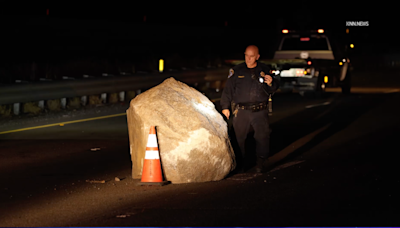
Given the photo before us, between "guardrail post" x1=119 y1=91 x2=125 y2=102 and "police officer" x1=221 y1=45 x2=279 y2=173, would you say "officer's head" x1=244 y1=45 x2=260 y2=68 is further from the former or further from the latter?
"guardrail post" x1=119 y1=91 x2=125 y2=102

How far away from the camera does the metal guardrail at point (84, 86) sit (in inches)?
642

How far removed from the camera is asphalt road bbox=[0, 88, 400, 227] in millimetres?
7207

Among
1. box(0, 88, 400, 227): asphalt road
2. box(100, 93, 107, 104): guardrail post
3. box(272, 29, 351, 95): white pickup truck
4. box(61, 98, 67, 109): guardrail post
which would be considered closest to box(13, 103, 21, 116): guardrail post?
box(61, 98, 67, 109): guardrail post

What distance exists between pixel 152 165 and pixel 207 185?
0.70 metres

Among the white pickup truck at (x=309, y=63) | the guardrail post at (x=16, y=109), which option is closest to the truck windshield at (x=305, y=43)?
the white pickup truck at (x=309, y=63)

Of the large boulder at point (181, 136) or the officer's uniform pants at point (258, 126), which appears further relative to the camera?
the officer's uniform pants at point (258, 126)

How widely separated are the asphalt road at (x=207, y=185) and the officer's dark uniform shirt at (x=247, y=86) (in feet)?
3.34

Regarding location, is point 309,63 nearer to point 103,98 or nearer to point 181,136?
point 103,98

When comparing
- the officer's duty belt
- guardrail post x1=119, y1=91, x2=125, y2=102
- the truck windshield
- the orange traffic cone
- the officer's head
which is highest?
the officer's head

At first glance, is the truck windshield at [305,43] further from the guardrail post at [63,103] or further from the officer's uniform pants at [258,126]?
the officer's uniform pants at [258,126]

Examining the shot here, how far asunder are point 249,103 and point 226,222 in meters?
3.19

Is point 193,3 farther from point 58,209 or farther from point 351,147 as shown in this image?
point 58,209

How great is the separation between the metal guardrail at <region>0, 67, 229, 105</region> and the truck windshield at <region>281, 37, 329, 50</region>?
2.64 meters

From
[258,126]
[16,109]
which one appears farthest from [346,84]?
[258,126]
